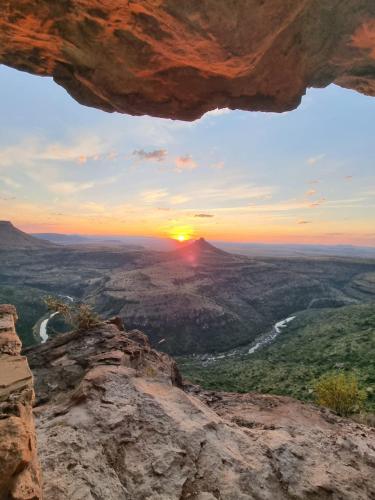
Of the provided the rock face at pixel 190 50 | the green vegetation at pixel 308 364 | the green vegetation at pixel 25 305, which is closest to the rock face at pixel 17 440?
the rock face at pixel 190 50

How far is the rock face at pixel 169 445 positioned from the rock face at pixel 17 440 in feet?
6.90

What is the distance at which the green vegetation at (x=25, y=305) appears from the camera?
108 m

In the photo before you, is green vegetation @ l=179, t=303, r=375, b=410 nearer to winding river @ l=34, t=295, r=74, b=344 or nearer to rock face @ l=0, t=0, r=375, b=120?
rock face @ l=0, t=0, r=375, b=120

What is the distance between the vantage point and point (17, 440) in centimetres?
538

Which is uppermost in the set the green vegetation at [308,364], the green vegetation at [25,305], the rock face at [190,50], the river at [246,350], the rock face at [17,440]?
the rock face at [190,50]

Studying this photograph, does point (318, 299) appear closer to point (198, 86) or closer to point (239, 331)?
point (239, 331)

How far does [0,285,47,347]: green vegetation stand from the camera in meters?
108

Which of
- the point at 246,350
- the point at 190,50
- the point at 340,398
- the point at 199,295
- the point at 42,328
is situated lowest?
the point at 246,350

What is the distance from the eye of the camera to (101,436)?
954cm

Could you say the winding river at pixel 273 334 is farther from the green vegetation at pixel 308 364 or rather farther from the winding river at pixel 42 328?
the winding river at pixel 42 328

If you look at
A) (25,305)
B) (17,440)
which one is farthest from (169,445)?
(25,305)

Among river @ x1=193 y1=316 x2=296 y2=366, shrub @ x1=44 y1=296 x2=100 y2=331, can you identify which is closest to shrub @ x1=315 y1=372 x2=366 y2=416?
shrub @ x1=44 y1=296 x2=100 y2=331

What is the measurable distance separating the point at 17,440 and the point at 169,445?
574cm

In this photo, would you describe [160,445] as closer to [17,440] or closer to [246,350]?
[17,440]
